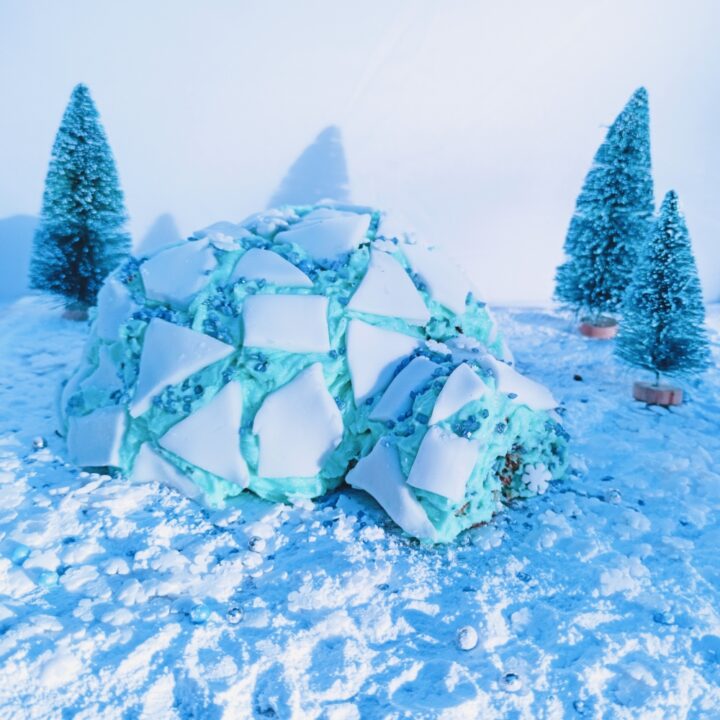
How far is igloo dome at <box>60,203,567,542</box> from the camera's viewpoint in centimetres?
271

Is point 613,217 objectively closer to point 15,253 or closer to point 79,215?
point 79,215

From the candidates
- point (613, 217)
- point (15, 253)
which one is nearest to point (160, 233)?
point (15, 253)

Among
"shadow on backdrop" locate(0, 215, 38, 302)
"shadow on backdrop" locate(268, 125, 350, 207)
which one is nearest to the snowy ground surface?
"shadow on backdrop" locate(0, 215, 38, 302)

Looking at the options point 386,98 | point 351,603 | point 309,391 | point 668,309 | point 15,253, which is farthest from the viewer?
point 15,253

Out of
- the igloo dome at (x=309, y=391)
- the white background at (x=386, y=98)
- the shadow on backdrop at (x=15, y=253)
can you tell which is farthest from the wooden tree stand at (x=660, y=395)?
the shadow on backdrop at (x=15, y=253)

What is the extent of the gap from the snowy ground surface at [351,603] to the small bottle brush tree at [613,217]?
2.22 metres

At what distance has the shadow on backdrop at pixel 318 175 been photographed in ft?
19.8

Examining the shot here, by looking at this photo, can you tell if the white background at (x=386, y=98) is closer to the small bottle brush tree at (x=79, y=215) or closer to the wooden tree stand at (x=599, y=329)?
the small bottle brush tree at (x=79, y=215)

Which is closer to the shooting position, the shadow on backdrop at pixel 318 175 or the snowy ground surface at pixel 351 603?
the snowy ground surface at pixel 351 603

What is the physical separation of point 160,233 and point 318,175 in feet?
5.05

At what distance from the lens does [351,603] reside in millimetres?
2330

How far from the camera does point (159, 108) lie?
572cm

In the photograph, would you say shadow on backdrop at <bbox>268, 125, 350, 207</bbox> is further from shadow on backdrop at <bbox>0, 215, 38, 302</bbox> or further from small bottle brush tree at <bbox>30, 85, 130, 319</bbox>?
shadow on backdrop at <bbox>0, 215, 38, 302</bbox>

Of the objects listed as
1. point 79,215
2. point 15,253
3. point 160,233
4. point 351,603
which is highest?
point 79,215
